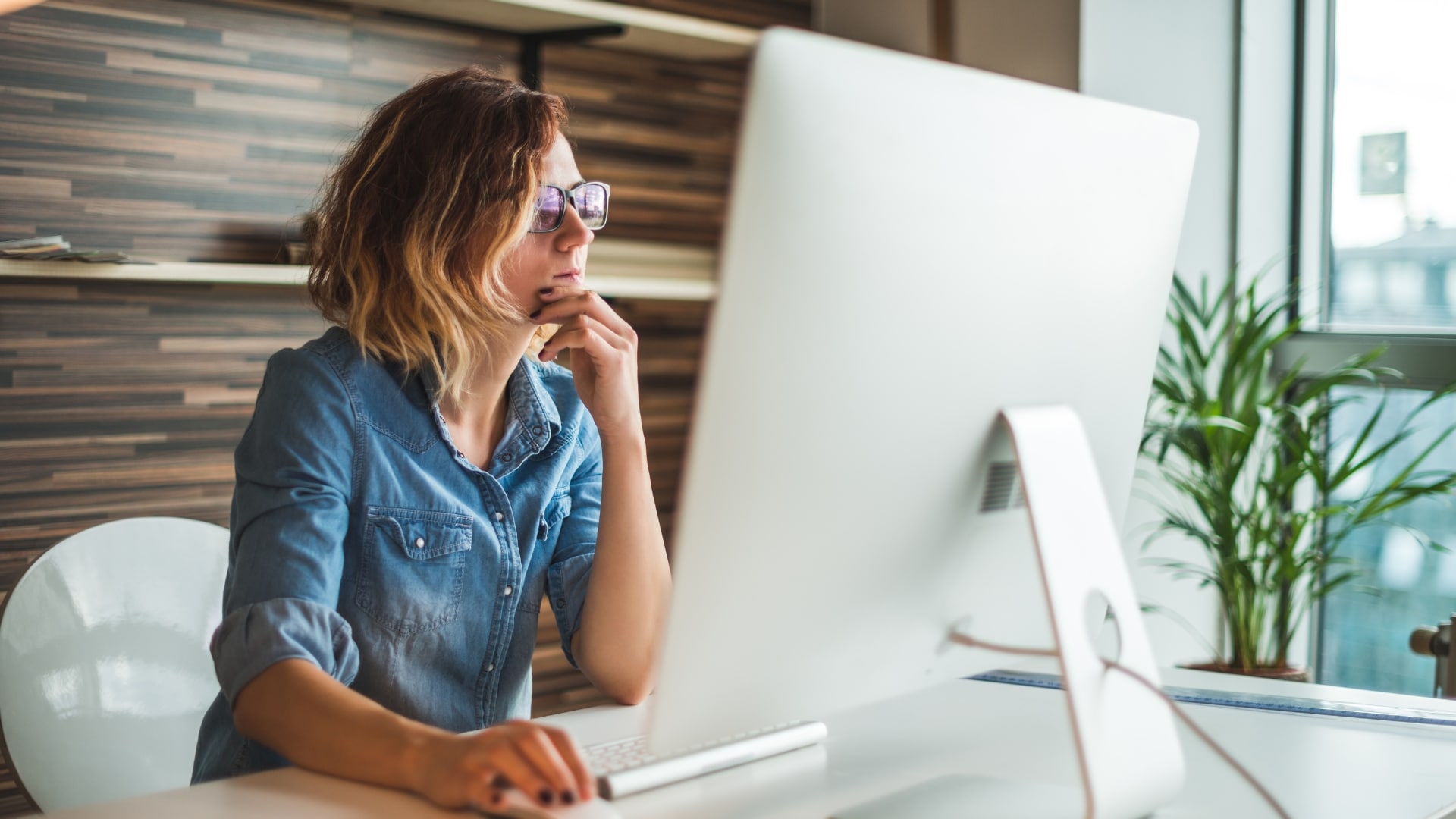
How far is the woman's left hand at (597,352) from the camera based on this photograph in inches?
53.5

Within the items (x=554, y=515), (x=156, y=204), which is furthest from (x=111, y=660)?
(x=156, y=204)

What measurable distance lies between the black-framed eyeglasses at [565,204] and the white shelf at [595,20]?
114 cm

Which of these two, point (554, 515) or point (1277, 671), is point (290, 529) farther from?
point (1277, 671)

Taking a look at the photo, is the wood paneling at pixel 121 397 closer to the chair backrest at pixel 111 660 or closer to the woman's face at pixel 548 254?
the chair backrest at pixel 111 660

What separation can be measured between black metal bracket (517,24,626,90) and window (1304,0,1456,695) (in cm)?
172

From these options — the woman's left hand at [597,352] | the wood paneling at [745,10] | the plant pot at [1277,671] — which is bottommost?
the plant pot at [1277,671]

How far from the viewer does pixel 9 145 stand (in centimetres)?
214

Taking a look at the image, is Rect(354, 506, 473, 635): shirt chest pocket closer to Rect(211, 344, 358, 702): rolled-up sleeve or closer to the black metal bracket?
Rect(211, 344, 358, 702): rolled-up sleeve

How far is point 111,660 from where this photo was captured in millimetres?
1412

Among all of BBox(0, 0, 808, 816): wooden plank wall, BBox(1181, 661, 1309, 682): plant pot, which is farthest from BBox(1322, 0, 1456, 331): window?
BBox(0, 0, 808, 816): wooden plank wall

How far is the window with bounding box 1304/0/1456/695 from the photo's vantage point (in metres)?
2.88

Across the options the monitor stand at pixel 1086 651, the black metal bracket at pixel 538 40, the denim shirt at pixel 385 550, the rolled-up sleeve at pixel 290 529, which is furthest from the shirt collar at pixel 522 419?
the black metal bracket at pixel 538 40

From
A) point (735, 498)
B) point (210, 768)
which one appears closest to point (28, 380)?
point (210, 768)

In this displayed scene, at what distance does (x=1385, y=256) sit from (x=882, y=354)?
2620mm
